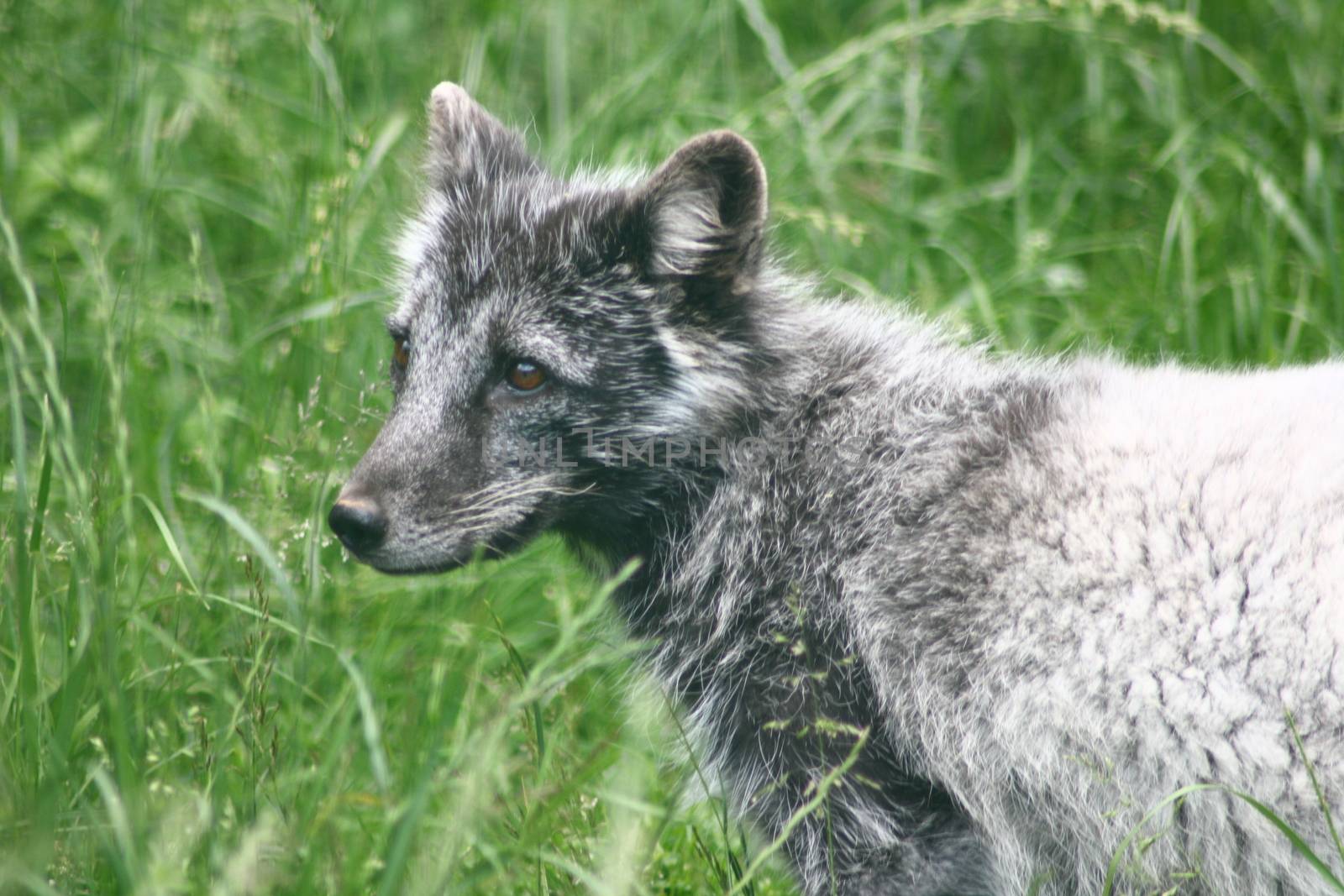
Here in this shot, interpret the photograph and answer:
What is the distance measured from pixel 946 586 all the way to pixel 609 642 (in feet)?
3.87

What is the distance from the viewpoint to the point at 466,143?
4.14 metres

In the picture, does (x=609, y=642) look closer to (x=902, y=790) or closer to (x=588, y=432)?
(x=588, y=432)

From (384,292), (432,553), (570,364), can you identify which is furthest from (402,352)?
(384,292)

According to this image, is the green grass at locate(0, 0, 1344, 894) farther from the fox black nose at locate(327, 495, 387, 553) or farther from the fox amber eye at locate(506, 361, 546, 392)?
the fox amber eye at locate(506, 361, 546, 392)

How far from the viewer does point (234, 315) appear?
533cm

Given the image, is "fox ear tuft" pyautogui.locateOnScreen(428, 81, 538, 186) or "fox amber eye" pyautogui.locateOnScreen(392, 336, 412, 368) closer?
"fox amber eye" pyautogui.locateOnScreen(392, 336, 412, 368)

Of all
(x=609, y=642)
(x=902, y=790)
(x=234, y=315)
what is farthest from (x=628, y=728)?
(x=234, y=315)

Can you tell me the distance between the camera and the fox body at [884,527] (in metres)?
2.97

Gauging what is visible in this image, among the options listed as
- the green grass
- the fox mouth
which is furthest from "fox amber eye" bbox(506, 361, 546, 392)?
the green grass

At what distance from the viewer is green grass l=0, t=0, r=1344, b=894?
303cm

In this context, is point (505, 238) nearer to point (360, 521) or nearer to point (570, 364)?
point (570, 364)

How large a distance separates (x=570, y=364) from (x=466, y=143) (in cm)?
104

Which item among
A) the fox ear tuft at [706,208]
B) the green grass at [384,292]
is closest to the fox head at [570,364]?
the fox ear tuft at [706,208]

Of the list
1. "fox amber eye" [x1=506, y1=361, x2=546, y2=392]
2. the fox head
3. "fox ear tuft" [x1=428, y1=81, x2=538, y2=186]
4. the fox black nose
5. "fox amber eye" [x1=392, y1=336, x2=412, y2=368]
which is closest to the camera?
the fox black nose
